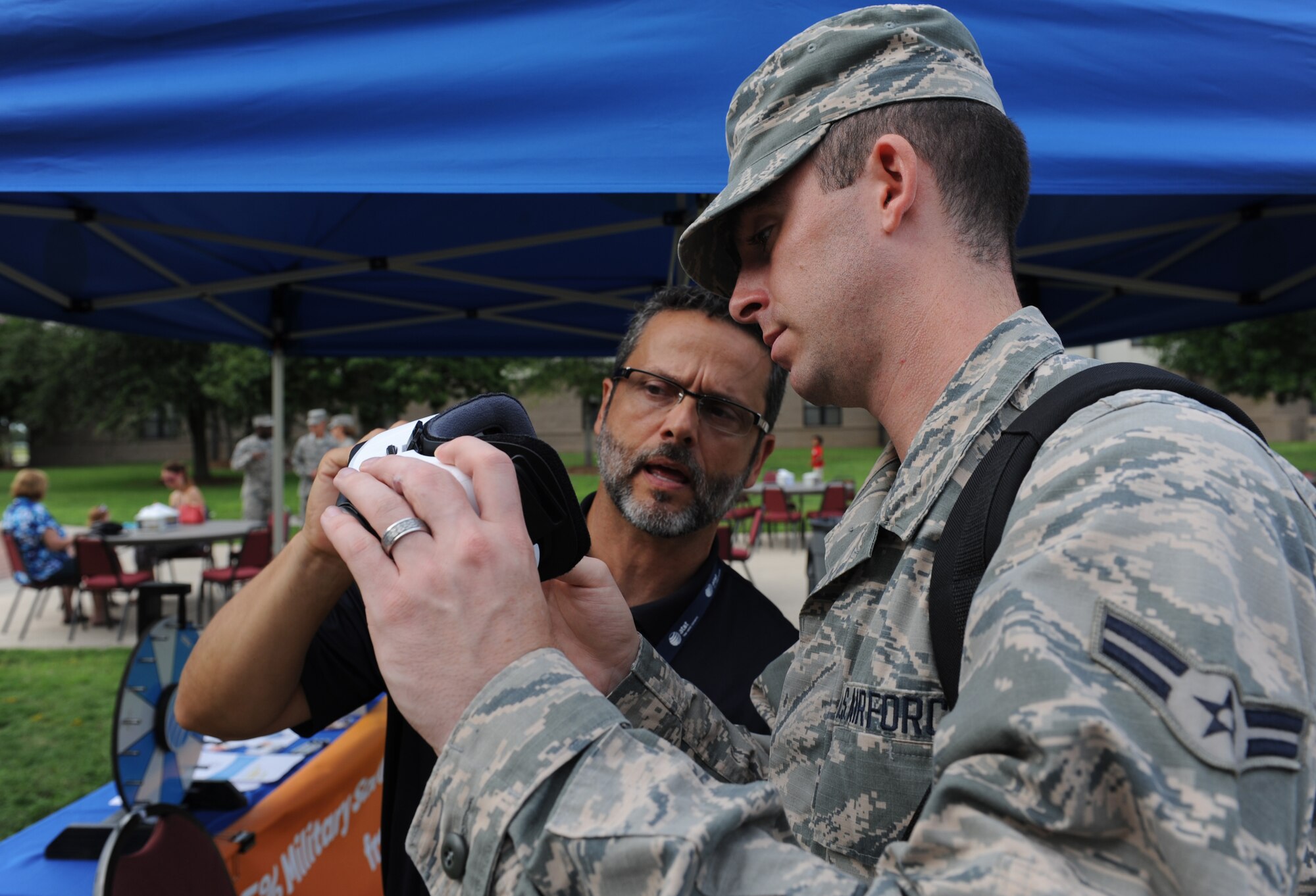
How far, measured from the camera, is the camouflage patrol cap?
1.15m

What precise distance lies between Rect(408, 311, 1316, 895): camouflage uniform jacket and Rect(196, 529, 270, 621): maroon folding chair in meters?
9.56

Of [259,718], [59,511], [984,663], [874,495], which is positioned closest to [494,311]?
[259,718]

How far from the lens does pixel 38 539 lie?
30.0ft

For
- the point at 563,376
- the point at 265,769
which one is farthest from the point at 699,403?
the point at 563,376

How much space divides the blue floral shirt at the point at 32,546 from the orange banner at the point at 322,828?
23.6 feet

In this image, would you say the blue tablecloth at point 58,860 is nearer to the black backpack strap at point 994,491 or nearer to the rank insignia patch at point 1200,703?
the black backpack strap at point 994,491

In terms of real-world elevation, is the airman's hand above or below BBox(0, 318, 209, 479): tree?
above

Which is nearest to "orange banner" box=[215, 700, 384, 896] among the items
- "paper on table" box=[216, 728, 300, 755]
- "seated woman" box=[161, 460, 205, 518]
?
"paper on table" box=[216, 728, 300, 755]

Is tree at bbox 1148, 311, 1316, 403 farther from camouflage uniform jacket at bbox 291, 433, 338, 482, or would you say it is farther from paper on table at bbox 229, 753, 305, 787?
paper on table at bbox 229, 753, 305, 787

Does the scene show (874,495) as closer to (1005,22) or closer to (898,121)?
(898,121)

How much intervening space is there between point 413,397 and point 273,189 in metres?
26.6

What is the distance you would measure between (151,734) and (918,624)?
285cm

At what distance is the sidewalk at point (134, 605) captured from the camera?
9.00 metres

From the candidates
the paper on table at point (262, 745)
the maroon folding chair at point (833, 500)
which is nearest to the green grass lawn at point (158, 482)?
the maroon folding chair at point (833, 500)
